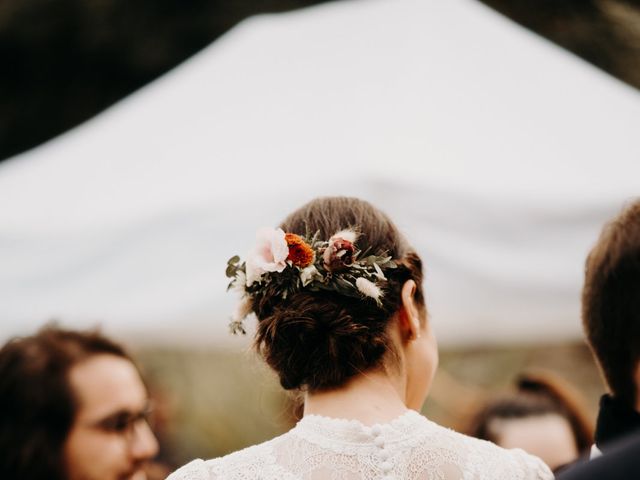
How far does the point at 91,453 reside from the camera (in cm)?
261

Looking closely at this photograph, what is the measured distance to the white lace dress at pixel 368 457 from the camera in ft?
6.39

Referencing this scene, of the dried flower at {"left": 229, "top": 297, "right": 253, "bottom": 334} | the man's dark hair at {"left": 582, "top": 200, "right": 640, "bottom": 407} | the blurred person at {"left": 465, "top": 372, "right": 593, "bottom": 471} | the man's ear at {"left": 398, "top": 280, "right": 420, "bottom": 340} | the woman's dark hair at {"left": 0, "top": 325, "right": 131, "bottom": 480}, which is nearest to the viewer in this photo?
the man's dark hair at {"left": 582, "top": 200, "right": 640, "bottom": 407}

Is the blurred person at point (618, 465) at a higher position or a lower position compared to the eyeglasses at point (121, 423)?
higher

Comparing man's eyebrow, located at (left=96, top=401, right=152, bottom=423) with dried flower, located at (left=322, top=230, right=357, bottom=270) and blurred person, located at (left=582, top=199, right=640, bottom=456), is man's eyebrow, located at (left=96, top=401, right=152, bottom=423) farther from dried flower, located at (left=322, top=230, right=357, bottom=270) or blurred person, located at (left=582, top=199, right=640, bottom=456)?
blurred person, located at (left=582, top=199, right=640, bottom=456)

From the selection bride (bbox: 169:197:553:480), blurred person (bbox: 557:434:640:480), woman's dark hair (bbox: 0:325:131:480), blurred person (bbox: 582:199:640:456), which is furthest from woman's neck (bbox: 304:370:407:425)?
blurred person (bbox: 557:434:640:480)

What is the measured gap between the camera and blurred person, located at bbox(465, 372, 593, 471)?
3391 millimetres

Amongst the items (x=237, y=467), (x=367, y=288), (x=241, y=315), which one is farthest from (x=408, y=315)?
(x=237, y=467)

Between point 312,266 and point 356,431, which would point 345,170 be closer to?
point 312,266

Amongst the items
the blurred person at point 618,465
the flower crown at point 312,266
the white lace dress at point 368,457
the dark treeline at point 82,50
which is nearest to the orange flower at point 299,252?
the flower crown at point 312,266

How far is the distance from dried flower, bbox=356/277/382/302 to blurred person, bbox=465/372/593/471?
1.53 metres

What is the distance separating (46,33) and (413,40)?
218cm

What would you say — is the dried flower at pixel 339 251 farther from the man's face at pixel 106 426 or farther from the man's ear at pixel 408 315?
the man's face at pixel 106 426

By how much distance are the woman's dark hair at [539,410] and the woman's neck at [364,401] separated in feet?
5.05

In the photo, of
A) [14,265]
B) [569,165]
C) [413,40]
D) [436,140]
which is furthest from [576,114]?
[14,265]
